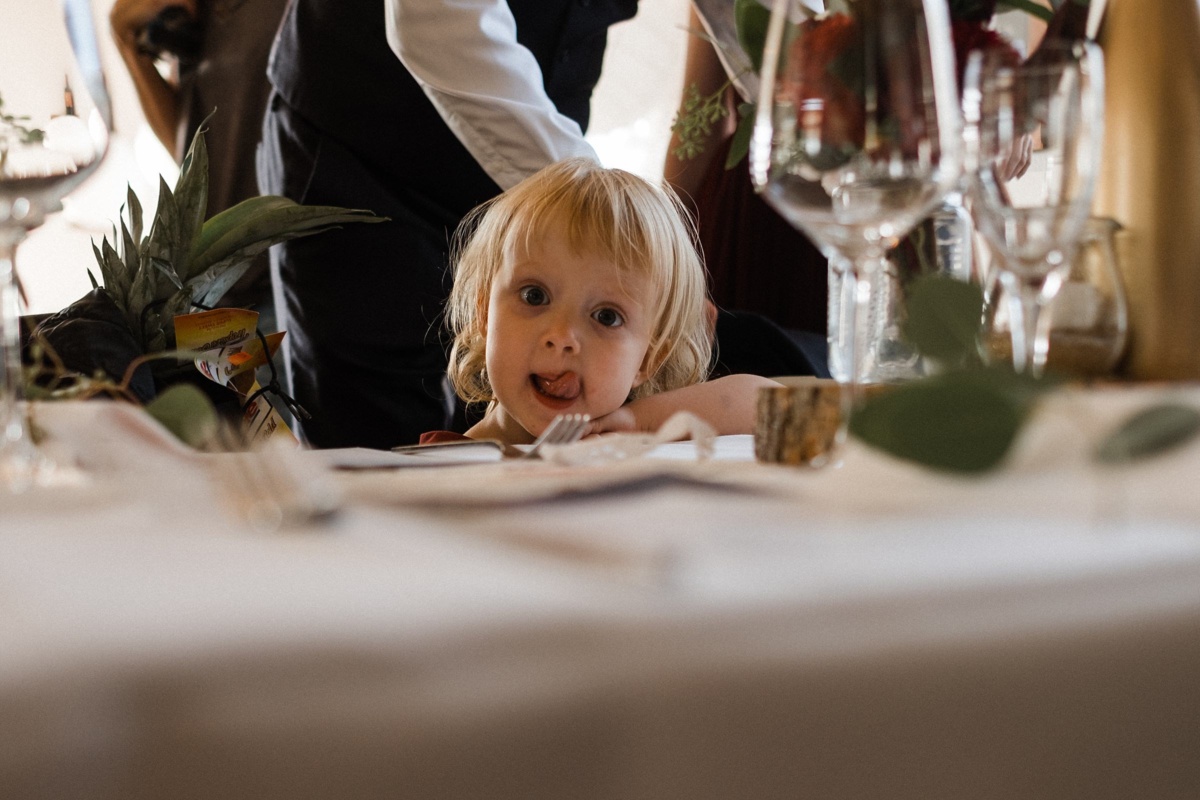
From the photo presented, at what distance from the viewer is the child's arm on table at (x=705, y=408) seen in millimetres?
1292

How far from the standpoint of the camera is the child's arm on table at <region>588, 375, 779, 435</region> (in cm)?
129

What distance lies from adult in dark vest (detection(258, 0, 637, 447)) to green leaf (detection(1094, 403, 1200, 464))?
1424mm

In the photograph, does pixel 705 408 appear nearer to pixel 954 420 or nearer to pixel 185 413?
pixel 185 413

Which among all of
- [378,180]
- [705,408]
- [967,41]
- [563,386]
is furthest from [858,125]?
[378,180]

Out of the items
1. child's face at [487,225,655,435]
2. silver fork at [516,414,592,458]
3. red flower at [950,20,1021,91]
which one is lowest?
child's face at [487,225,655,435]

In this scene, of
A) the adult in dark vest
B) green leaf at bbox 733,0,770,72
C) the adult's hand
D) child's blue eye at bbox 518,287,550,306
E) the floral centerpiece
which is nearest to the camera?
green leaf at bbox 733,0,770,72

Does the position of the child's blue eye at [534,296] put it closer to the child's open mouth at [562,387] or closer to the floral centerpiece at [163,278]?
the child's open mouth at [562,387]

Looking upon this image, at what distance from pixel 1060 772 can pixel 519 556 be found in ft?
0.50

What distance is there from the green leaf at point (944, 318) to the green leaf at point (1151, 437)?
0.40 feet

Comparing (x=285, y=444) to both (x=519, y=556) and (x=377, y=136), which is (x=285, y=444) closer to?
(x=519, y=556)

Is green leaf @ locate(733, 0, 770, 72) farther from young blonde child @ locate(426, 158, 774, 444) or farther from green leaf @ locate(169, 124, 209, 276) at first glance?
green leaf @ locate(169, 124, 209, 276)

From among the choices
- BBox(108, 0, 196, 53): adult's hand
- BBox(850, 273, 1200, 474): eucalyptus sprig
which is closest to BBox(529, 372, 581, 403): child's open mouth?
BBox(850, 273, 1200, 474): eucalyptus sprig

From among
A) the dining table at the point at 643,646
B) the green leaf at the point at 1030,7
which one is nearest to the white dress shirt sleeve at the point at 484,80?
the green leaf at the point at 1030,7

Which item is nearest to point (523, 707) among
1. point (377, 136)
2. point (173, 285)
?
point (173, 285)
